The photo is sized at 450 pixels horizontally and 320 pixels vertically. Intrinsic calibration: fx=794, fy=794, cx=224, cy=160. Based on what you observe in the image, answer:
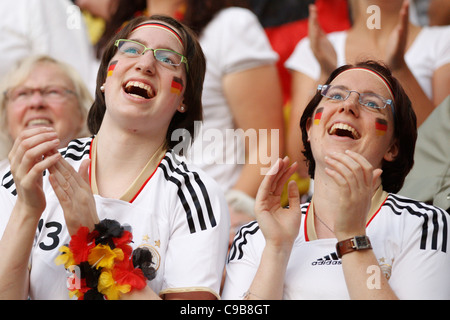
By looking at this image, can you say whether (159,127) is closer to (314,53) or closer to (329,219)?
(329,219)

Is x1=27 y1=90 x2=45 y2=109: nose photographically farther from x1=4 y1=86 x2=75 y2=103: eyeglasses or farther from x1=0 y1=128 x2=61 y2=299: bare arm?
x1=0 y1=128 x2=61 y2=299: bare arm

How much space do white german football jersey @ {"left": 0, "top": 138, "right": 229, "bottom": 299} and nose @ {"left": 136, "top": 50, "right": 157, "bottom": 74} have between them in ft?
1.27

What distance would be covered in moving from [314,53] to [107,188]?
56.9 inches

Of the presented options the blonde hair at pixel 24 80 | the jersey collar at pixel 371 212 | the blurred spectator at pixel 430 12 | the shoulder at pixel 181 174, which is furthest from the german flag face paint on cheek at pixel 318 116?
the blurred spectator at pixel 430 12

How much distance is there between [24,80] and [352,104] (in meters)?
1.78

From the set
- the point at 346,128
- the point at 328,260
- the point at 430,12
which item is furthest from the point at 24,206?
the point at 430,12

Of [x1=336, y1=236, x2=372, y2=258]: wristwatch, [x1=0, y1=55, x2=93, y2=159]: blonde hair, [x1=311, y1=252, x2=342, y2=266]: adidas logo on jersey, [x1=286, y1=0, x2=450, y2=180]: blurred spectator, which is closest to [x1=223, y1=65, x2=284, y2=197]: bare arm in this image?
[x1=286, y1=0, x2=450, y2=180]: blurred spectator

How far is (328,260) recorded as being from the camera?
9.18 ft

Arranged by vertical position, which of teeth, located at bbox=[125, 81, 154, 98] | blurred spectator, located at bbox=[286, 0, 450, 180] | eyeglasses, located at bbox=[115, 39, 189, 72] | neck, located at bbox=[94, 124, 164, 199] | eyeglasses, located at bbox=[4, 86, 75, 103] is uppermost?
blurred spectator, located at bbox=[286, 0, 450, 180]

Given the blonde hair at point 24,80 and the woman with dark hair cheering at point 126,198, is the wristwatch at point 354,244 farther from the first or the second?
the blonde hair at point 24,80

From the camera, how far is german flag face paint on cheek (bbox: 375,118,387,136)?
2957 millimetres

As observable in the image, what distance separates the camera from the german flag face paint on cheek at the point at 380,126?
2.96m

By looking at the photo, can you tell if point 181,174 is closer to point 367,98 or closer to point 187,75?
point 187,75
